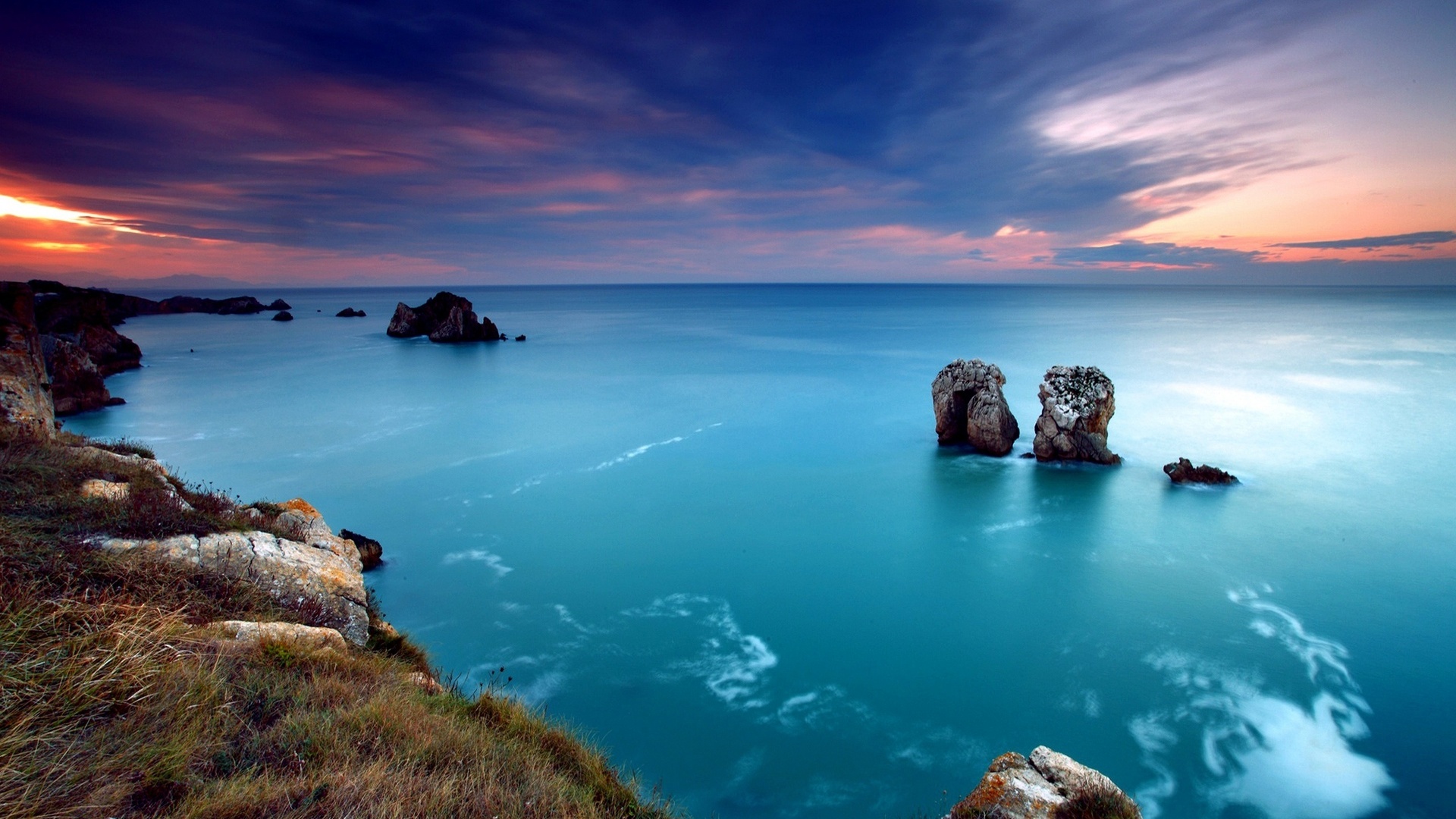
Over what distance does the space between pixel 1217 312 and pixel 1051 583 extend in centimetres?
11337

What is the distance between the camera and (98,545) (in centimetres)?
585

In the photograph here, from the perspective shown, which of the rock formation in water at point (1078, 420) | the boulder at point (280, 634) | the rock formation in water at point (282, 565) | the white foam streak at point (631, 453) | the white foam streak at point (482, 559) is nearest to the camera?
the boulder at point (280, 634)

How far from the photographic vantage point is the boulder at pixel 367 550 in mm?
13898

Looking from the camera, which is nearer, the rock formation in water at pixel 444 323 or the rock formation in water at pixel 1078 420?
the rock formation in water at pixel 1078 420

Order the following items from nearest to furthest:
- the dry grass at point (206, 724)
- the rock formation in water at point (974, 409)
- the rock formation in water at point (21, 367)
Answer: the dry grass at point (206, 724) → the rock formation in water at point (21, 367) → the rock formation in water at point (974, 409)

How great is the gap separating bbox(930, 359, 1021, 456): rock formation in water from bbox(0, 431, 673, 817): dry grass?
66.6 feet

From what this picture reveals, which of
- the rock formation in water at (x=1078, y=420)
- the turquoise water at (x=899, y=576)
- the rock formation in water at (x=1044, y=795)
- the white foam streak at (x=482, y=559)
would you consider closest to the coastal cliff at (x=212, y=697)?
the rock formation in water at (x=1044, y=795)

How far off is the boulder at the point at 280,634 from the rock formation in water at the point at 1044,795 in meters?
6.03

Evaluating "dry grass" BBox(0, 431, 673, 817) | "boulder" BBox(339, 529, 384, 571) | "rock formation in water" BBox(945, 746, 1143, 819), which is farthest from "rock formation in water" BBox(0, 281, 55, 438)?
"rock formation in water" BBox(945, 746, 1143, 819)

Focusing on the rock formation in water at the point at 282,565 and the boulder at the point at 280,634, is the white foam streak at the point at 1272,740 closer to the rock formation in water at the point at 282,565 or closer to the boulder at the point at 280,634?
the boulder at the point at 280,634

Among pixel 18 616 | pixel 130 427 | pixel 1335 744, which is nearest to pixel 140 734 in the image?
pixel 18 616

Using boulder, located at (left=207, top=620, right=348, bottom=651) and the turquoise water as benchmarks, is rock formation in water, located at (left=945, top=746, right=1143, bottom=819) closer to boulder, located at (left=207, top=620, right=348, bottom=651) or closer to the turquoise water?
the turquoise water

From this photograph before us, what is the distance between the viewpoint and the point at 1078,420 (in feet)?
71.0

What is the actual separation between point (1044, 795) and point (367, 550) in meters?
14.1
